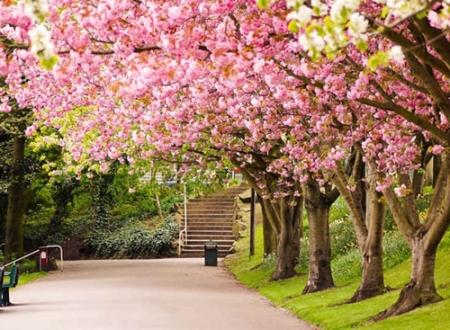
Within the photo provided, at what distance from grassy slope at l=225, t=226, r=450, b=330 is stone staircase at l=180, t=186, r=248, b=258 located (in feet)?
44.6

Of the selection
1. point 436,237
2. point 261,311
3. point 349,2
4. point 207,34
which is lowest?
point 261,311

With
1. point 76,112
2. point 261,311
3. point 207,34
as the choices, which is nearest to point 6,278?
point 76,112

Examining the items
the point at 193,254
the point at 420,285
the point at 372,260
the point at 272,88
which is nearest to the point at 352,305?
the point at 372,260

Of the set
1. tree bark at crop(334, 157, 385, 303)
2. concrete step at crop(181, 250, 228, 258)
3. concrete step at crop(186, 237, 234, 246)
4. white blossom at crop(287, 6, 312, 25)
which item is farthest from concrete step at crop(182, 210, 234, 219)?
white blossom at crop(287, 6, 312, 25)

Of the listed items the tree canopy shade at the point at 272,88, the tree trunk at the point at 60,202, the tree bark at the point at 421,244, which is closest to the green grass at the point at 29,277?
the tree canopy shade at the point at 272,88

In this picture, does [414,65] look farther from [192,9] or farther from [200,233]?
[200,233]

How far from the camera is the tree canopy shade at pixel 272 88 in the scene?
8.29 m

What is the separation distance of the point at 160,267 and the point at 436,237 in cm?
2143

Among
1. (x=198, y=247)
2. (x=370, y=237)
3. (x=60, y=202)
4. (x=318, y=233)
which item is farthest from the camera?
(x=198, y=247)

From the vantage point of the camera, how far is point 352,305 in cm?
1833

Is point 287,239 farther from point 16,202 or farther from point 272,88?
point 272,88

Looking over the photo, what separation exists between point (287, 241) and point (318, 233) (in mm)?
4771

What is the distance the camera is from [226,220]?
46.2m

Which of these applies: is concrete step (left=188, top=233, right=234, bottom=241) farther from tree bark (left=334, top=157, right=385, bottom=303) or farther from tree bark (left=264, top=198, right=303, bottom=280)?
tree bark (left=334, top=157, right=385, bottom=303)
